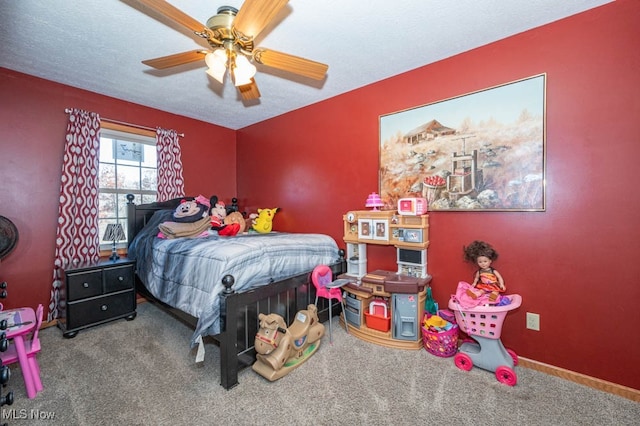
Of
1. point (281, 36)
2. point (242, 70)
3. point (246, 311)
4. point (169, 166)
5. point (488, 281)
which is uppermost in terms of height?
point (281, 36)

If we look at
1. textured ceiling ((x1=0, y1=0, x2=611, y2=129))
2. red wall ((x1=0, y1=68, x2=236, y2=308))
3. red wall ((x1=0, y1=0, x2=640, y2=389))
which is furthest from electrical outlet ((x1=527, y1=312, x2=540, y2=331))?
red wall ((x1=0, y1=68, x2=236, y2=308))

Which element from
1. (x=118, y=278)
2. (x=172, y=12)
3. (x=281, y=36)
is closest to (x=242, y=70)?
(x=172, y=12)

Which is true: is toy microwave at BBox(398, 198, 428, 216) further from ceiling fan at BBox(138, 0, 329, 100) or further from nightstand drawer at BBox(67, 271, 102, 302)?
nightstand drawer at BBox(67, 271, 102, 302)

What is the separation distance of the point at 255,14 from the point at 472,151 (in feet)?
6.11

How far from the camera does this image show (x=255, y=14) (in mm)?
1344

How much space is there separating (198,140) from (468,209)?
3.60 m

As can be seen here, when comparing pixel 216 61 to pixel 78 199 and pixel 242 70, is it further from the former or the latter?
pixel 78 199

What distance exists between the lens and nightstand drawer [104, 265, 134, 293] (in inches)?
108

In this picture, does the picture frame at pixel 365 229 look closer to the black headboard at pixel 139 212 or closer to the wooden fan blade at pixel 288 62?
the wooden fan blade at pixel 288 62

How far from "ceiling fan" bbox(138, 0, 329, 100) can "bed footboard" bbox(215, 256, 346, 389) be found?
51.2 inches

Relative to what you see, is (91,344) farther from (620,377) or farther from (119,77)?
(620,377)

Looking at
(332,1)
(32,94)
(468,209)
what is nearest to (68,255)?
(32,94)

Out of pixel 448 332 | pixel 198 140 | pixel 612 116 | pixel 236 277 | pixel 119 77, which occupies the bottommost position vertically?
pixel 448 332

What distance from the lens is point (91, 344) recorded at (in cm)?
238
